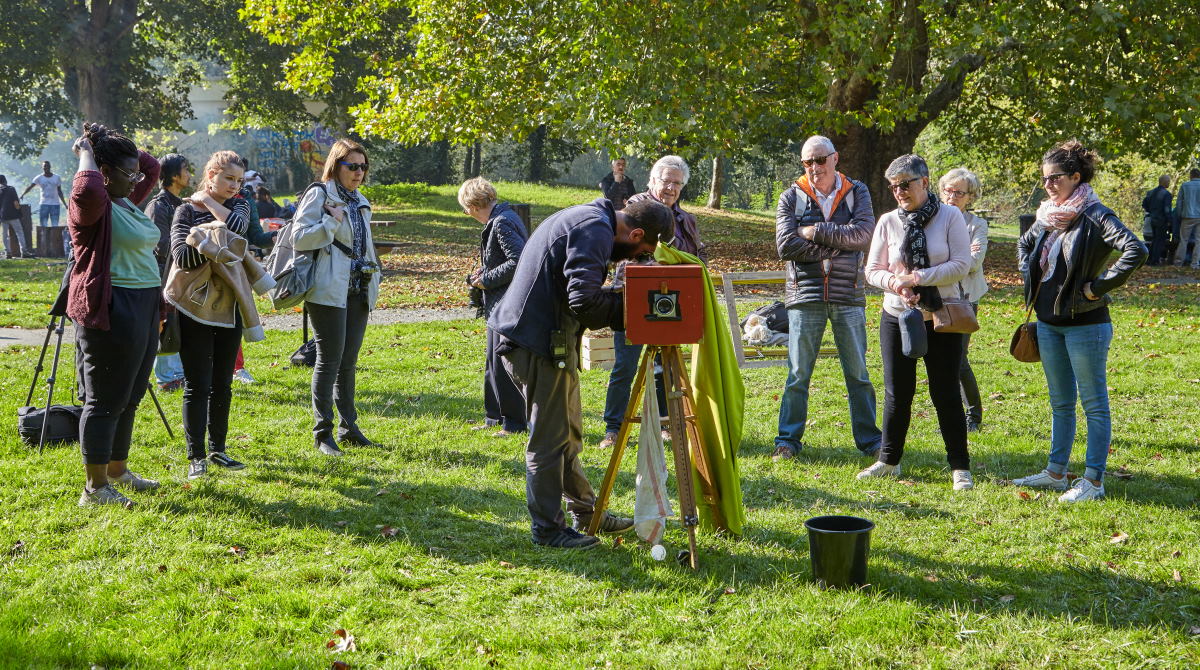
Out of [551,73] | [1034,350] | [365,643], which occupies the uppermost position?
[551,73]

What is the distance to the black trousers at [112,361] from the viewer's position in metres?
5.52

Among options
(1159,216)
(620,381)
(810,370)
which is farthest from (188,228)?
(1159,216)

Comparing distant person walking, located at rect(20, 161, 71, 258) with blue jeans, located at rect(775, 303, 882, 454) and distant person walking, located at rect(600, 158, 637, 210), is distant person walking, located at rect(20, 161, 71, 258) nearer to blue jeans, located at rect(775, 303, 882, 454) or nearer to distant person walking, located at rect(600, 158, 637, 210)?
distant person walking, located at rect(600, 158, 637, 210)

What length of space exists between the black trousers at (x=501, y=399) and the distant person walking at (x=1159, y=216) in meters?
19.8

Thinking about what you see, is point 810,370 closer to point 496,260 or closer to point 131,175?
point 496,260

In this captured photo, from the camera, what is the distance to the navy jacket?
7.34 metres

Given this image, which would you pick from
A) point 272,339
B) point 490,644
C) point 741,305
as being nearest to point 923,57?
point 741,305

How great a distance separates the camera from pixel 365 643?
4.11 meters

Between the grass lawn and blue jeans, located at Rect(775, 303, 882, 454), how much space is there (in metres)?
0.22

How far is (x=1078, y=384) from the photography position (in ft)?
20.6

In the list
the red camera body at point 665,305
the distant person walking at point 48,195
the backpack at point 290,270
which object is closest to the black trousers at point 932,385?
the red camera body at point 665,305

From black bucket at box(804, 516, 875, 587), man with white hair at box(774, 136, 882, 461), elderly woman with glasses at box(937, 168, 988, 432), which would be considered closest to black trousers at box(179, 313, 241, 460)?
man with white hair at box(774, 136, 882, 461)

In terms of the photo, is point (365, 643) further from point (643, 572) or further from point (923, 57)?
point (923, 57)

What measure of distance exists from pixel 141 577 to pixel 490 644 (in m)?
1.79
